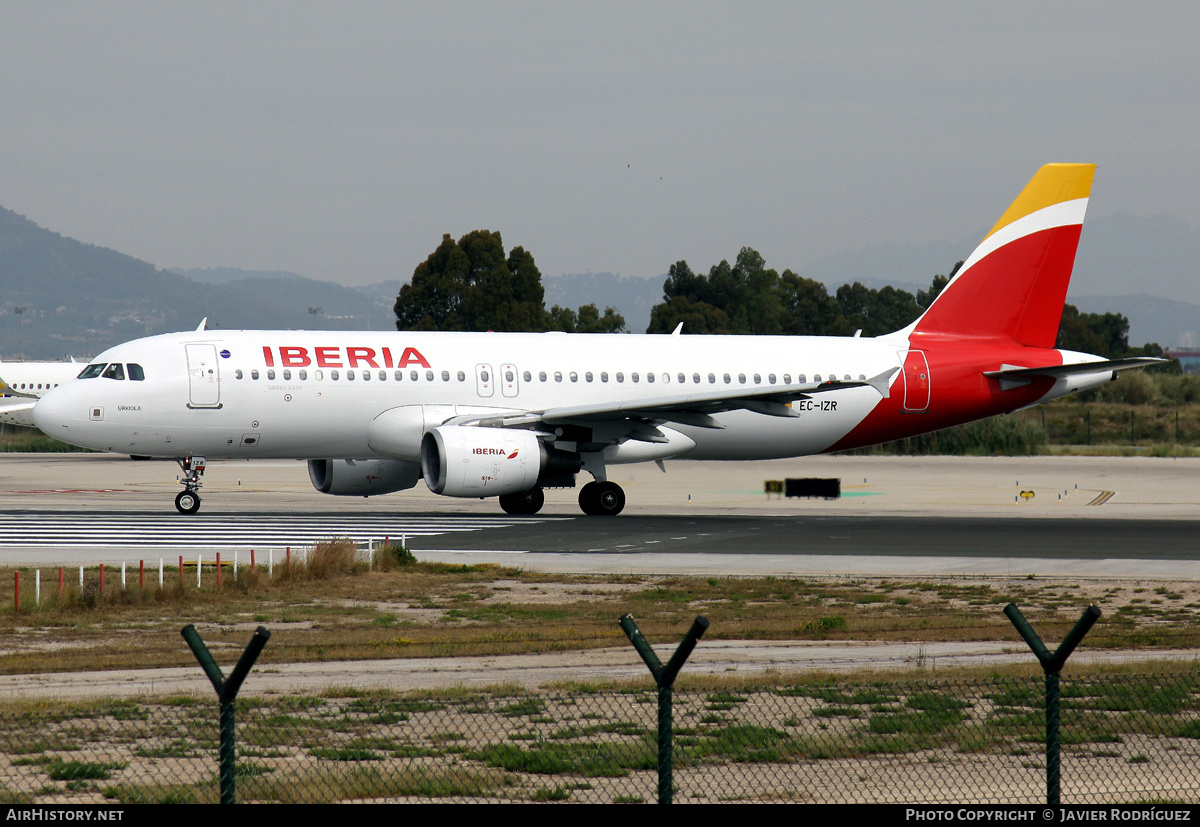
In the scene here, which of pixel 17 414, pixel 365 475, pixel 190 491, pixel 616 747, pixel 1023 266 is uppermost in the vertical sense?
pixel 1023 266

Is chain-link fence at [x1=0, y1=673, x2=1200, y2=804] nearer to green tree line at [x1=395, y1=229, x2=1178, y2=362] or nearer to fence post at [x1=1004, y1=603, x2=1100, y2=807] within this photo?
fence post at [x1=1004, y1=603, x2=1100, y2=807]

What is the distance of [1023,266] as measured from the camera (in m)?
36.6

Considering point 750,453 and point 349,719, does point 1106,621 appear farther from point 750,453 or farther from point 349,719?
point 750,453

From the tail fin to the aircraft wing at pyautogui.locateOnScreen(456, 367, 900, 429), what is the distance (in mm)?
5651

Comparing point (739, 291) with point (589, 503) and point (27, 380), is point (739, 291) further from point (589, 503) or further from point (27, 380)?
point (589, 503)

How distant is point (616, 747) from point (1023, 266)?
2885cm

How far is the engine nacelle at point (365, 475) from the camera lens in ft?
111

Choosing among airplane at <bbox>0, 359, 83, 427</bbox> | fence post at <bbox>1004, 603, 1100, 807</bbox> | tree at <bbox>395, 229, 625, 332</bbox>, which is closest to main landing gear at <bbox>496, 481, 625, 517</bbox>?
fence post at <bbox>1004, 603, 1100, 807</bbox>

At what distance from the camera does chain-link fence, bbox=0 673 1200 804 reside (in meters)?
9.55

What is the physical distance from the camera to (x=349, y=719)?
37.1 ft

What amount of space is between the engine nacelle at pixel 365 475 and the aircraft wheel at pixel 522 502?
2.24 metres

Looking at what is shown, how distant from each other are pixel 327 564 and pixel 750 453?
16.3 m

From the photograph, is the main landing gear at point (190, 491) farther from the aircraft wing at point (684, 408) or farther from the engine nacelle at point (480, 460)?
the aircraft wing at point (684, 408)

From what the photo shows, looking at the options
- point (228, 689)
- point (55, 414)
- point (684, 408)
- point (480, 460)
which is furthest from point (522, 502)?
point (228, 689)
